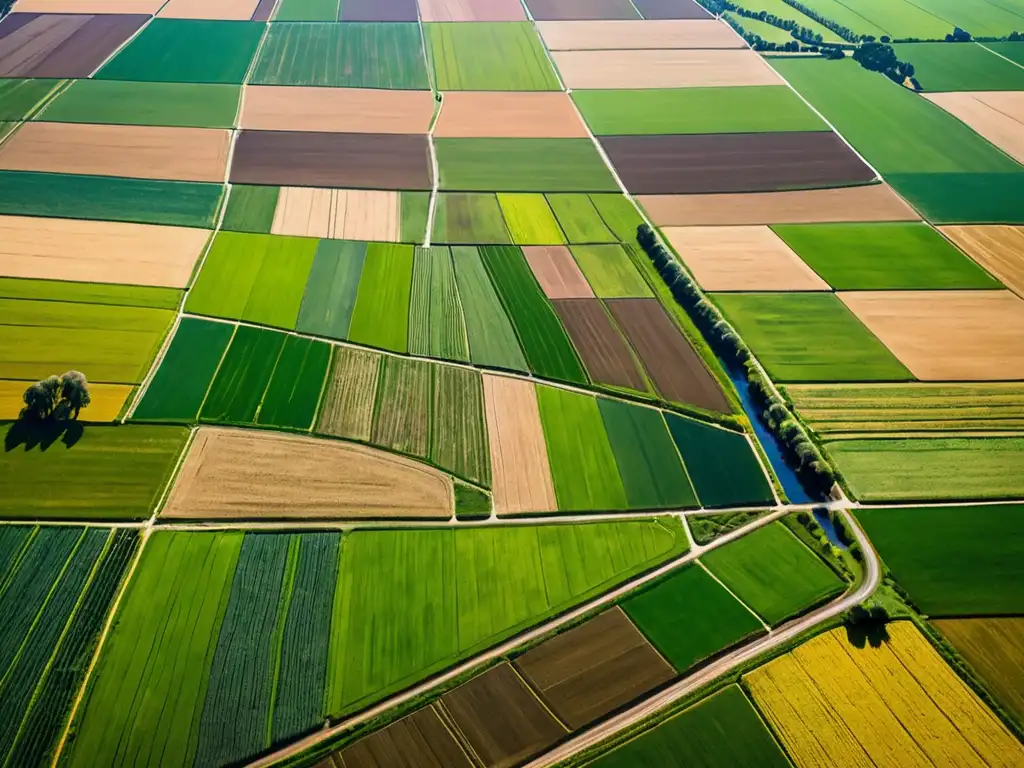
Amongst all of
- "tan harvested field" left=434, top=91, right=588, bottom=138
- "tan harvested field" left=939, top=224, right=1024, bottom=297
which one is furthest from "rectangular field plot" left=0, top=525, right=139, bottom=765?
"tan harvested field" left=939, top=224, right=1024, bottom=297

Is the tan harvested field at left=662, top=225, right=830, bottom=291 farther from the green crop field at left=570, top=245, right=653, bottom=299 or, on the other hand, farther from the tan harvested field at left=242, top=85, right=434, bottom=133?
the tan harvested field at left=242, top=85, right=434, bottom=133

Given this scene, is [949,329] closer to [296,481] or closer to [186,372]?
[296,481]

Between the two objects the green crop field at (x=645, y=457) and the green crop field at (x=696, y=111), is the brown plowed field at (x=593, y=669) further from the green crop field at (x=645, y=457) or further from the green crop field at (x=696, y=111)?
the green crop field at (x=696, y=111)

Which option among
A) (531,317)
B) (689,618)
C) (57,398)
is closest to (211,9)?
(57,398)

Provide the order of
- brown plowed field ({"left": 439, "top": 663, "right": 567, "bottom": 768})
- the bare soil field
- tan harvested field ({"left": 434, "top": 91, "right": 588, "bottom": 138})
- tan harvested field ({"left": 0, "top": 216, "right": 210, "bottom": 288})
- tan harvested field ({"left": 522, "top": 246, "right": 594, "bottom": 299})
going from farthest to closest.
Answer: the bare soil field < tan harvested field ({"left": 434, "top": 91, "right": 588, "bottom": 138}) < tan harvested field ({"left": 522, "top": 246, "right": 594, "bottom": 299}) < tan harvested field ({"left": 0, "top": 216, "right": 210, "bottom": 288}) < brown plowed field ({"left": 439, "top": 663, "right": 567, "bottom": 768})

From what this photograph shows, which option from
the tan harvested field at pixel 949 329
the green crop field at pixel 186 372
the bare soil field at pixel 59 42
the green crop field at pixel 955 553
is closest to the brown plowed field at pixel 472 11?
the bare soil field at pixel 59 42

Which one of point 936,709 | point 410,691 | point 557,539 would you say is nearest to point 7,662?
point 410,691

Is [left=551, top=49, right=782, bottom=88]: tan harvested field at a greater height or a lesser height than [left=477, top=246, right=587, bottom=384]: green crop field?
greater
